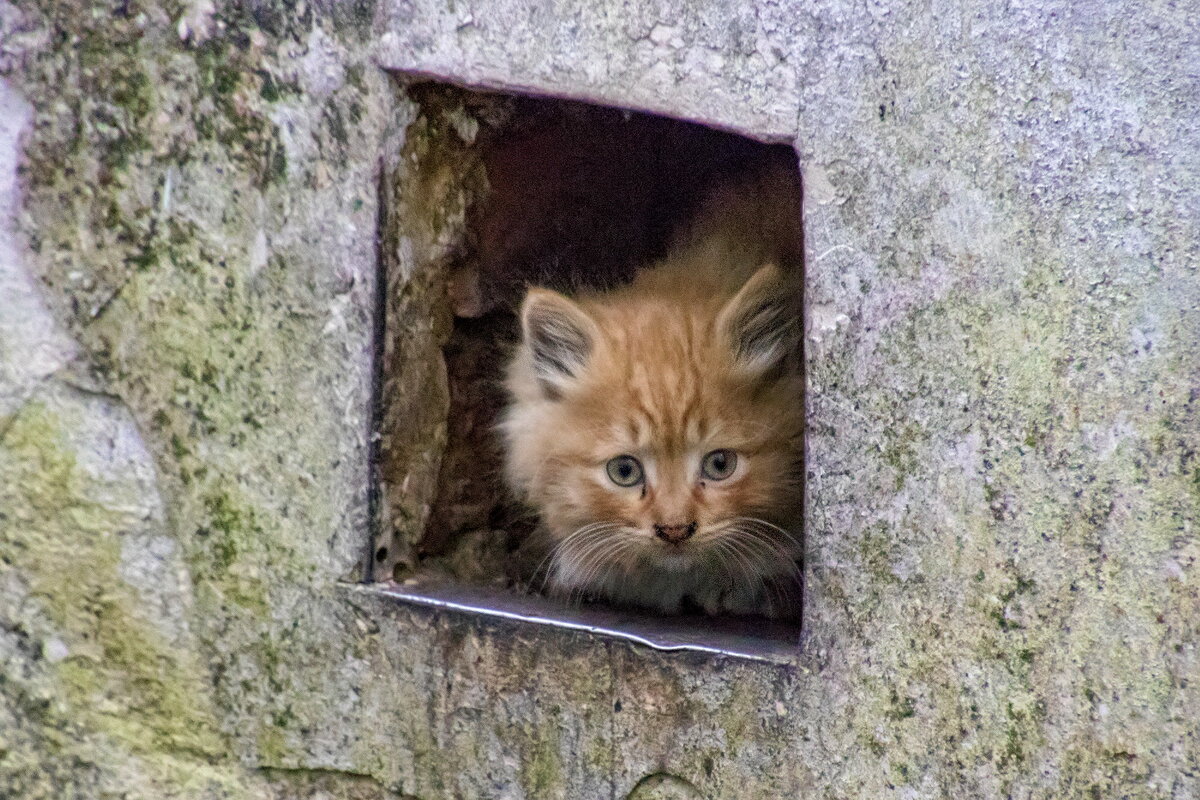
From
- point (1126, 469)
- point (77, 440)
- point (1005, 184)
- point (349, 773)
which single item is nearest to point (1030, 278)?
point (1005, 184)

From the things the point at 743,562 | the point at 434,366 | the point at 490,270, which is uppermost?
the point at 490,270

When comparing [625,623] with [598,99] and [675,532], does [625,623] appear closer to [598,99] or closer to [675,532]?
[675,532]

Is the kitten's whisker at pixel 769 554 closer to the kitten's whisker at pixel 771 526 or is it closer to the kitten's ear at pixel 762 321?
the kitten's whisker at pixel 771 526

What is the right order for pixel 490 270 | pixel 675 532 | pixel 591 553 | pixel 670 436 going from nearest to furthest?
pixel 675 532
pixel 670 436
pixel 591 553
pixel 490 270

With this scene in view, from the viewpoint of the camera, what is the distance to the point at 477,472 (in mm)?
3100

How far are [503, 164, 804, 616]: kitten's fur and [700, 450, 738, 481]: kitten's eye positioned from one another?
0.01 m

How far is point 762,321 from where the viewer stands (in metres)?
2.67

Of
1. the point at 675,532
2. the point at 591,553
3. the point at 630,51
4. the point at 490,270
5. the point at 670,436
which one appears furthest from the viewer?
the point at 490,270

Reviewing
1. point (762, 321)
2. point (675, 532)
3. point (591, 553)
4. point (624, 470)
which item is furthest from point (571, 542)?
point (762, 321)

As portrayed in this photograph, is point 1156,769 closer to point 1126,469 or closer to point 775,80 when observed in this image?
point 1126,469

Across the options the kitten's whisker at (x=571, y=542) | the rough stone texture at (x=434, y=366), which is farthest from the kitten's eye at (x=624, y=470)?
the rough stone texture at (x=434, y=366)

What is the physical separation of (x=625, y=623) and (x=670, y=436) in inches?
16.8

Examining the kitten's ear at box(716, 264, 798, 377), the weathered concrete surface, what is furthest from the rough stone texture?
the kitten's ear at box(716, 264, 798, 377)

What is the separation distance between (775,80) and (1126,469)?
0.89m
